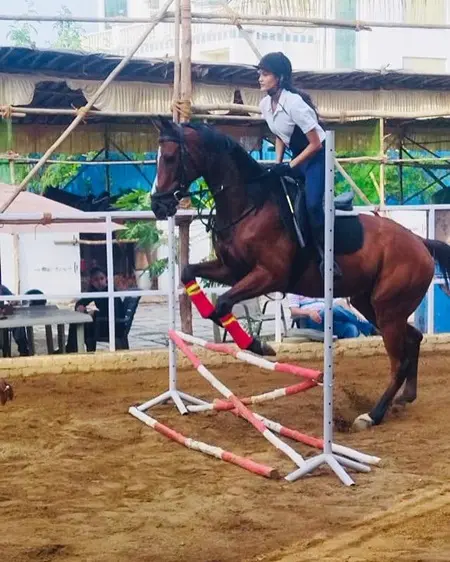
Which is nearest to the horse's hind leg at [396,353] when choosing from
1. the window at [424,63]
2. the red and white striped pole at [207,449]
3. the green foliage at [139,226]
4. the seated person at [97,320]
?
the red and white striped pole at [207,449]

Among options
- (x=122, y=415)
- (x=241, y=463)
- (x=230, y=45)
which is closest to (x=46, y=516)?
(x=241, y=463)

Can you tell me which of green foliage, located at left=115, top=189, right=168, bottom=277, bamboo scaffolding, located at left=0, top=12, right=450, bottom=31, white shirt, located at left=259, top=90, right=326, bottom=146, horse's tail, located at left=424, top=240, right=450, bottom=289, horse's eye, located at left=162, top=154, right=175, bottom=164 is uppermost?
bamboo scaffolding, located at left=0, top=12, right=450, bottom=31

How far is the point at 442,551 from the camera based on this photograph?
4.52 m

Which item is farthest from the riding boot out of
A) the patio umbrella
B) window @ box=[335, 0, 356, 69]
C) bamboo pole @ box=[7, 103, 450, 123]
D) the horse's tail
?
window @ box=[335, 0, 356, 69]

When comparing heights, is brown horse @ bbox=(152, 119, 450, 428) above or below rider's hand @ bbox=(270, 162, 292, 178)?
below

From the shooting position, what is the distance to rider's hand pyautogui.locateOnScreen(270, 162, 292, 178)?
23.8ft

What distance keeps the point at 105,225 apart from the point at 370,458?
16.7ft

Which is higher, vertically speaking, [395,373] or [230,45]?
[230,45]

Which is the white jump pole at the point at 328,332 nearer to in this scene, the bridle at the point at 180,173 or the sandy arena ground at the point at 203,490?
the sandy arena ground at the point at 203,490

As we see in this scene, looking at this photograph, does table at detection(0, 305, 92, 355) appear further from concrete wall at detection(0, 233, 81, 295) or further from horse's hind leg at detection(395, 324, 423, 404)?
concrete wall at detection(0, 233, 81, 295)

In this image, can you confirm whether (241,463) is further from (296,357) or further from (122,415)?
(296,357)

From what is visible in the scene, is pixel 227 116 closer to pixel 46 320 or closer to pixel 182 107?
pixel 182 107

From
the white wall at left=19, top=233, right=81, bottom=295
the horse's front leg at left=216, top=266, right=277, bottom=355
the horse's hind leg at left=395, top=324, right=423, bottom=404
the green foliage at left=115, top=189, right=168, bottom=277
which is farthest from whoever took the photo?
the green foliage at left=115, top=189, right=168, bottom=277

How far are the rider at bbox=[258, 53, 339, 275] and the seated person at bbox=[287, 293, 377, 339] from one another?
3521 mm
